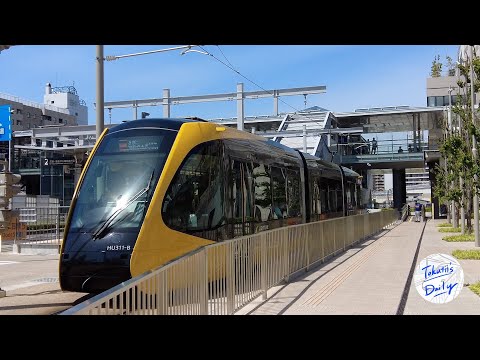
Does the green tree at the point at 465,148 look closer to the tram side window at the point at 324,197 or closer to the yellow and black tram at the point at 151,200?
the tram side window at the point at 324,197

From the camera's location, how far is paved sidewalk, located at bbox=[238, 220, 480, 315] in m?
8.12

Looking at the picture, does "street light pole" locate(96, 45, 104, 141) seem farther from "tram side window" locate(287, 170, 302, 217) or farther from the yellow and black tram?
"tram side window" locate(287, 170, 302, 217)

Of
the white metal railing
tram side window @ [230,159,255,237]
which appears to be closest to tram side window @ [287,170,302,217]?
the white metal railing

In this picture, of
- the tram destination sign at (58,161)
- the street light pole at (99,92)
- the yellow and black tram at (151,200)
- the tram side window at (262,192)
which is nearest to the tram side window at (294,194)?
the tram side window at (262,192)

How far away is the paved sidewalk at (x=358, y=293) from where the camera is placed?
8125 millimetres

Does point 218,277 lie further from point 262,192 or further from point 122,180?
point 262,192

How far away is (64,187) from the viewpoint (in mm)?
44594

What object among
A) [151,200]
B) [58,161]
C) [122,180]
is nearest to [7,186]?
[122,180]

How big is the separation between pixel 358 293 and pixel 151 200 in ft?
12.9

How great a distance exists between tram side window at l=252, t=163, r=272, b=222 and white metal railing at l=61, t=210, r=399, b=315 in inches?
50.2

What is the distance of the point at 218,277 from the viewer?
24.1 ft

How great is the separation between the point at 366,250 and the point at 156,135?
33.3ft
